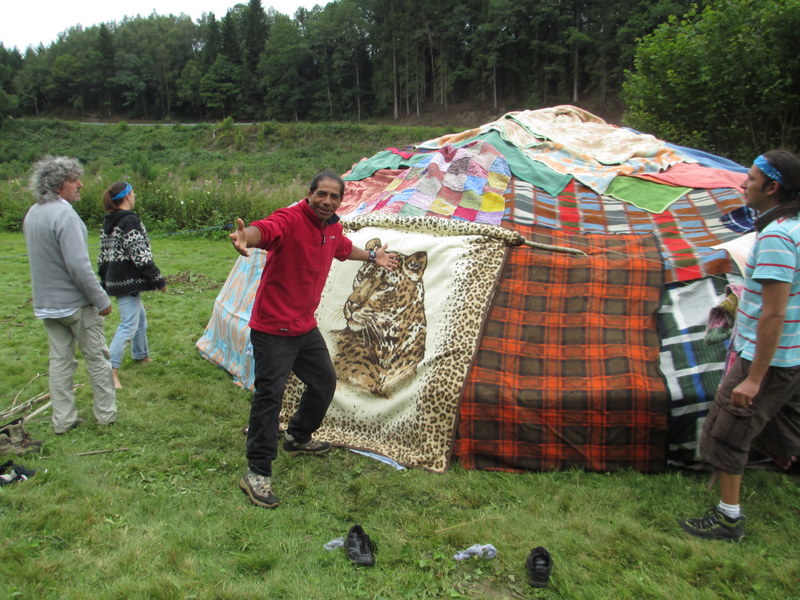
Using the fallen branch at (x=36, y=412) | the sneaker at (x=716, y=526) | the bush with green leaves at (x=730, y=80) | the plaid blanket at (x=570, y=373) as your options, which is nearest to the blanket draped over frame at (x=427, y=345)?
the plaid blanket at (x=570, y=373)

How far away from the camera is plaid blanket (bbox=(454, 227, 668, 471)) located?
3.45 meters

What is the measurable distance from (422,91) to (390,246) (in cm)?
4603

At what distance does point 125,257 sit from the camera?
15.3 feet

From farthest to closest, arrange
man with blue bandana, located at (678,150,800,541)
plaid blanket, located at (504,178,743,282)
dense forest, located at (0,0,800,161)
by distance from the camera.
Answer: dense forest, located at (0,0,800,161)
plaid blanket, located at (504,178,743,282)
man with blue bandana, located at (678,150,800,541)

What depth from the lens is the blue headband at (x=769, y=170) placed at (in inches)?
98.0

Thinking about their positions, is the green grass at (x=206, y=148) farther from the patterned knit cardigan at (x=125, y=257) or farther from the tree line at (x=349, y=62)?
the patterned knit cardigan at (x=125, y=257)

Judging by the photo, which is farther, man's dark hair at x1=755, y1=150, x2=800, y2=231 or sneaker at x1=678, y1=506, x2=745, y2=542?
sneaker at x1=678, y1=506, x2=745, y2=542

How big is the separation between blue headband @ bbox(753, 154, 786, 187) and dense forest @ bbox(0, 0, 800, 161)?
7.05 metres

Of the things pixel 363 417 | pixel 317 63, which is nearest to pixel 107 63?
pixel 317 63

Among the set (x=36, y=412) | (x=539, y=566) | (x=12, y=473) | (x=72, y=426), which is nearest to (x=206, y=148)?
(x=36, y=412)

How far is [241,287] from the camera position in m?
5.31

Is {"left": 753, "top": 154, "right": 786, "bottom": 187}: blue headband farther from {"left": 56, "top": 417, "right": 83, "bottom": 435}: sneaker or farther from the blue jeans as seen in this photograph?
the blue jeans

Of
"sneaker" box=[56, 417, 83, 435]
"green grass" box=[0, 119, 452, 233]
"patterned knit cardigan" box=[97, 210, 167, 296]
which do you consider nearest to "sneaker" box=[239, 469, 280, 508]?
"sneaker" box=[56, 417, 83, 435]

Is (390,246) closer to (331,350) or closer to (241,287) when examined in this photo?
(331,350)
